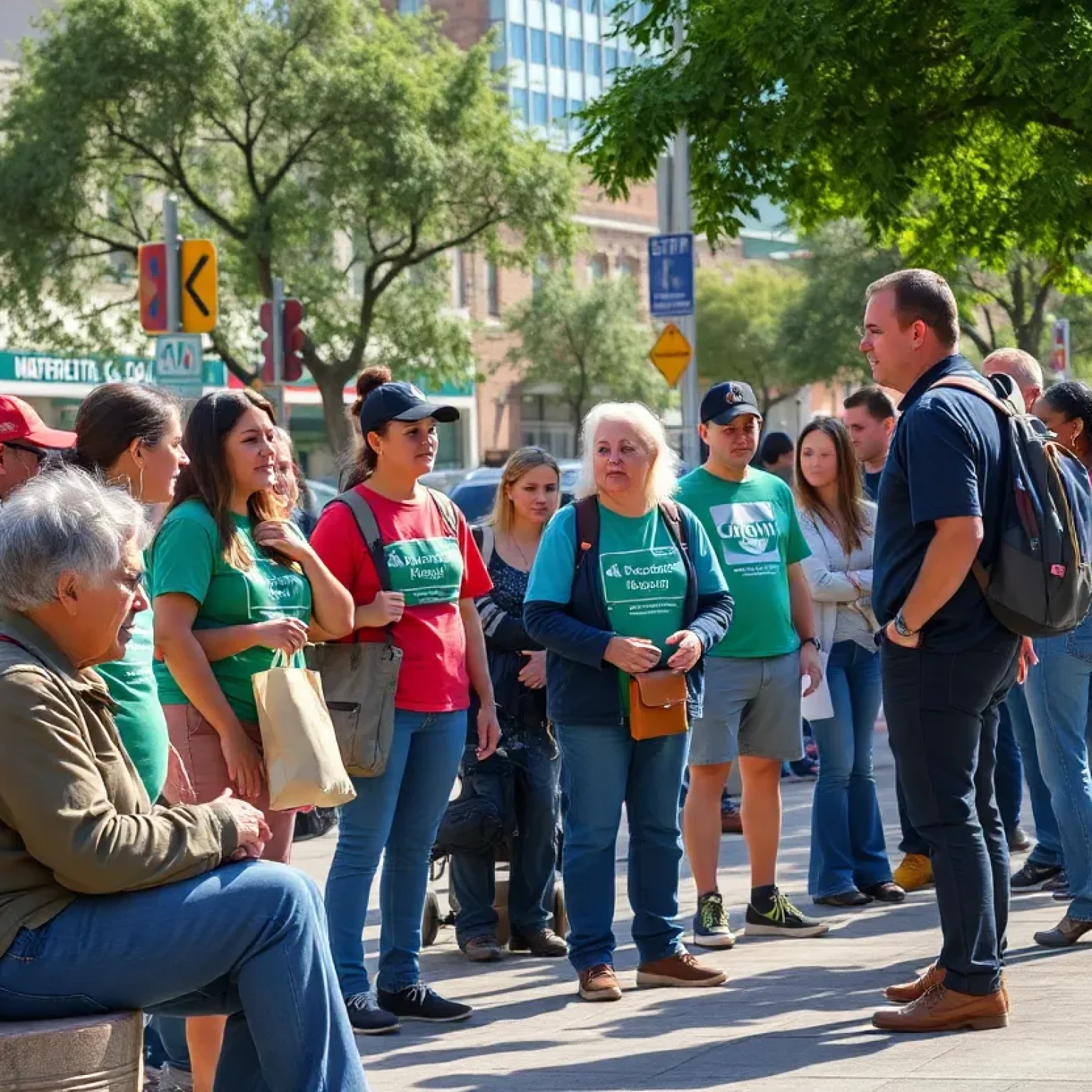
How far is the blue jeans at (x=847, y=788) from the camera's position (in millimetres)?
8617

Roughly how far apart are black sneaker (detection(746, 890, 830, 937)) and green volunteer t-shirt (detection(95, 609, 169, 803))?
12.1ft

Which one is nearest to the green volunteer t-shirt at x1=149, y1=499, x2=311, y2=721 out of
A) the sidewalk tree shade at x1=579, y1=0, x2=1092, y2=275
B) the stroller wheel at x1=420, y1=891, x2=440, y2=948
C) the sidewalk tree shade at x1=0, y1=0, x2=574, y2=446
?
the stroller wheel at x1=420, y1=891, x2=440, y2=948

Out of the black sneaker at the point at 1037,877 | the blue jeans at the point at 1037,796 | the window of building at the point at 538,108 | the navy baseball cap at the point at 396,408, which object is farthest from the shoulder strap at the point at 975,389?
the window of building at the point at 538,108

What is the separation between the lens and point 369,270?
36.7 meters

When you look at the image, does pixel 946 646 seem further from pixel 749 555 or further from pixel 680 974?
pixel 749 555

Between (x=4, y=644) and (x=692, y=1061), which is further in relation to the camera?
(x=692, y=1061)

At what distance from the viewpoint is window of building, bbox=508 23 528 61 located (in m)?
66.0

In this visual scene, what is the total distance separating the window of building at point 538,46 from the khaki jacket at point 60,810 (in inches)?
2565

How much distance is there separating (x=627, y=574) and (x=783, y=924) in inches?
73.0

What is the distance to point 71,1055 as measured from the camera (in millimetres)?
3734

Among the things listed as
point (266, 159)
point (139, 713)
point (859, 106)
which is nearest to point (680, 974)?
point (139, 713)

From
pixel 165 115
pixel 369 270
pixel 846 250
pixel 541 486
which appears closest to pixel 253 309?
pixel 369 270

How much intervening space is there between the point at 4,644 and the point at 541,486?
4456 millimetres

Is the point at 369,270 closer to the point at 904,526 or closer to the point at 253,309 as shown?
the point at 253,309
